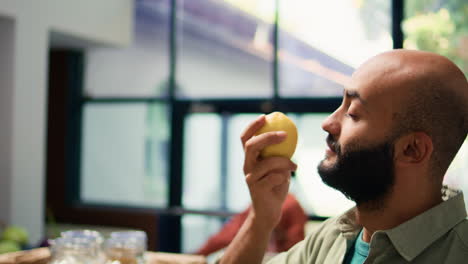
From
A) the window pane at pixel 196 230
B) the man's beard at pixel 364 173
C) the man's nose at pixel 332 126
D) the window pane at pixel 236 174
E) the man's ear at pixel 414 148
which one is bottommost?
the window pane at pixel 196 230

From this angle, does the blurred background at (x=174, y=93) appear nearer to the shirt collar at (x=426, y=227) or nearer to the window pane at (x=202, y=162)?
the window pane at (x=202, y=162)

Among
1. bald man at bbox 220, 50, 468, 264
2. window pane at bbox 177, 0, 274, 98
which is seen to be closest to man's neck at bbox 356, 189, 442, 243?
bald man at bbox 220, 50, 468, 264

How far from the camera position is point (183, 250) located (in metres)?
5.26

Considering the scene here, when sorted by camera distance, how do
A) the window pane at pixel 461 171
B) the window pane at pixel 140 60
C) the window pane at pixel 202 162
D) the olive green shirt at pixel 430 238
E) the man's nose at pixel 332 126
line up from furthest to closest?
the window pane at pixel 140 60, the window pane at pixel 202 162, the window pane at pixel 461 171, the man's nose at pixel 332 126, the olive green shirt at pixel 430 238

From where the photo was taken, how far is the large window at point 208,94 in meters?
4.79

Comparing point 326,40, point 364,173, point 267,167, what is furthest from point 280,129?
point 326,40

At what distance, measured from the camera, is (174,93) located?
532cm

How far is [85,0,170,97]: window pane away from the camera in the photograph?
5.36m

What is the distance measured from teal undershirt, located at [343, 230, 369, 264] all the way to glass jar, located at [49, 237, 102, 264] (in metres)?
0.56

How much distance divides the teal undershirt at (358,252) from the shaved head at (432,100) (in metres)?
0.23

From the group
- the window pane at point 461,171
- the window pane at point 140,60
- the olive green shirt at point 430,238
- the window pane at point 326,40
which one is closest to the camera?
the olive green shirt at point 430,238

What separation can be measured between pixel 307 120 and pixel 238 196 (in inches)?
36.8

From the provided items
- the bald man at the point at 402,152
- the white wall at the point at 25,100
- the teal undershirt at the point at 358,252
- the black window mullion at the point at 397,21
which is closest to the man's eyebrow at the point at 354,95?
the bald man at the point at 402,152

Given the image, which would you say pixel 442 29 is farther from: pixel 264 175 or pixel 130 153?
pixel 264 175
